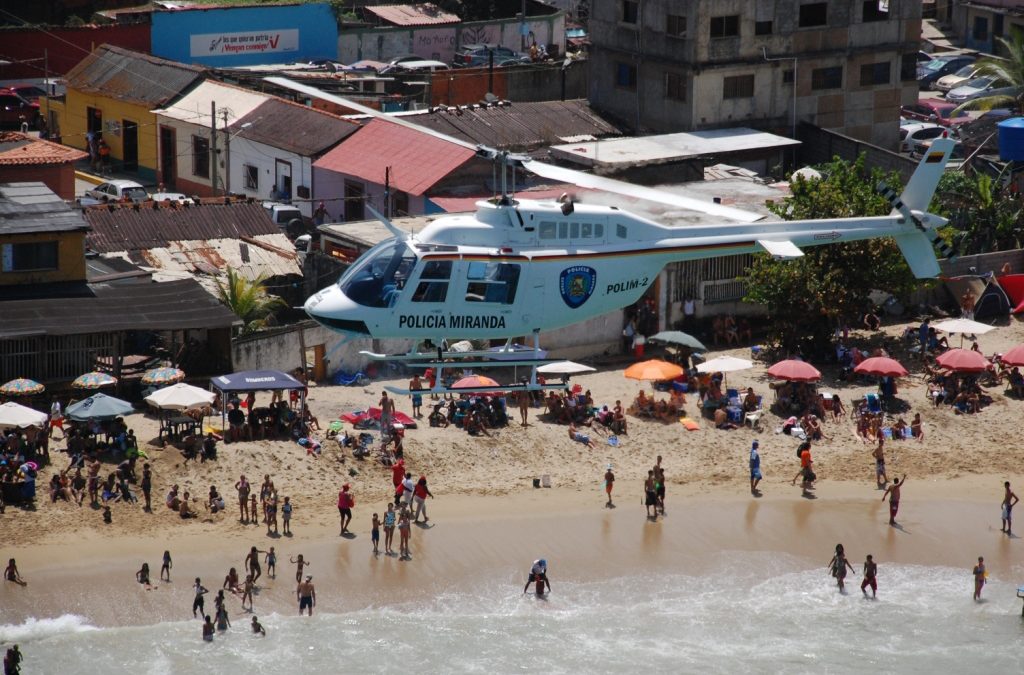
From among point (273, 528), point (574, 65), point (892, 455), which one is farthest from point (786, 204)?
point (574, 65)

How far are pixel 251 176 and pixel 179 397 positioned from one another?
812 inches

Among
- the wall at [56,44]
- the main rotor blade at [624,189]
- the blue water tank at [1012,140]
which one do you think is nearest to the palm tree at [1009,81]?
the blue water tank at [1012,140]

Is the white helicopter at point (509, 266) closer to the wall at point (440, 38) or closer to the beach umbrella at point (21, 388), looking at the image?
the beach umbrella at point (21, 388)

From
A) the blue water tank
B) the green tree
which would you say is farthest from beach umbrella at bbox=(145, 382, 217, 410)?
the blue water tank

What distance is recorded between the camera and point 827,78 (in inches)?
2330

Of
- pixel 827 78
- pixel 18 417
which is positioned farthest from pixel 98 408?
pixel 827 78

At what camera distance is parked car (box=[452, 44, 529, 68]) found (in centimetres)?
7075

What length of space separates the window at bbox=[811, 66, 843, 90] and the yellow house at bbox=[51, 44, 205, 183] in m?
20.3

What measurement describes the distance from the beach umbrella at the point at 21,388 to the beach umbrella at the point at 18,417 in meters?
0.59

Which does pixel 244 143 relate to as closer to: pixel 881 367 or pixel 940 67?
pixel 881 367

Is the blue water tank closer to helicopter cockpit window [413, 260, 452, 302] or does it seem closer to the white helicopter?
the white helicopter

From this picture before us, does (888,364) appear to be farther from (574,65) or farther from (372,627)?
(574,65)

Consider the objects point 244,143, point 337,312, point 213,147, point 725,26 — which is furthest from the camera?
point 725,26

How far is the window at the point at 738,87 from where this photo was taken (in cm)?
5809
